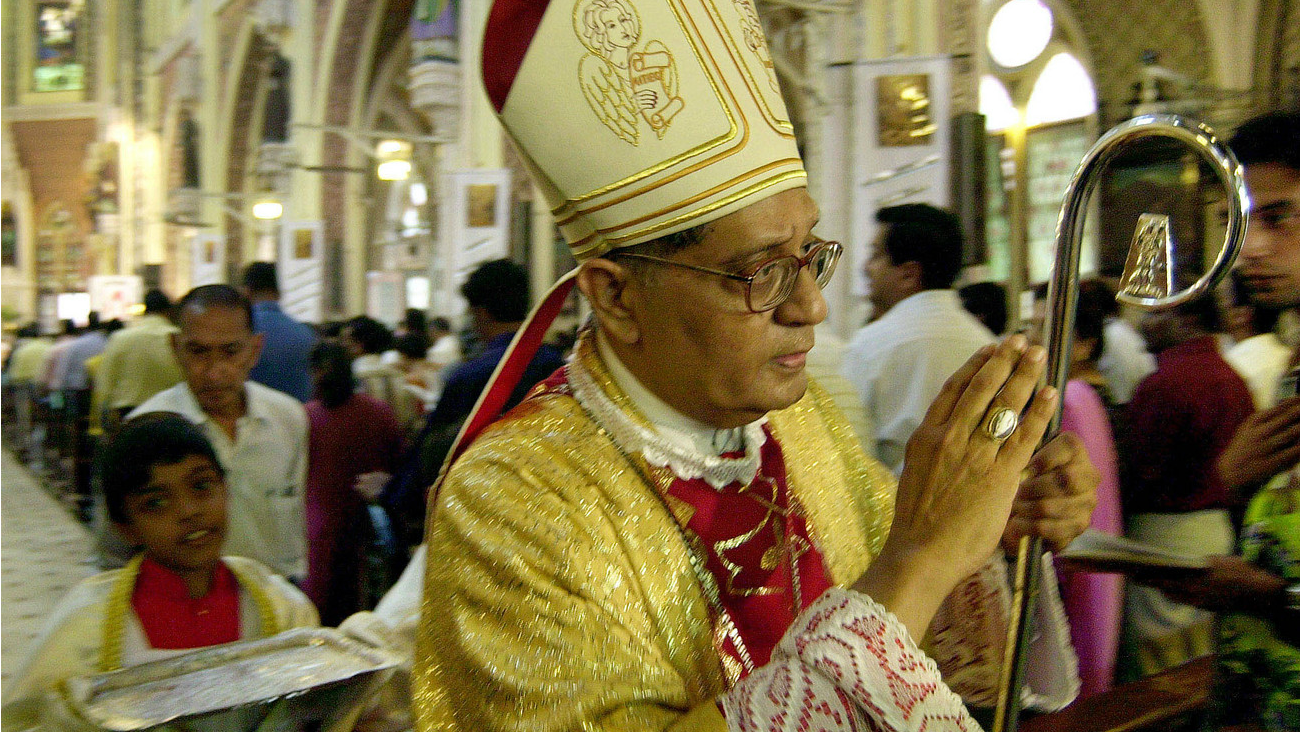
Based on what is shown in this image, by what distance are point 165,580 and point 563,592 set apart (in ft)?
4.09

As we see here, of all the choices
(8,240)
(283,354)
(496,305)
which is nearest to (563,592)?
(496,305)

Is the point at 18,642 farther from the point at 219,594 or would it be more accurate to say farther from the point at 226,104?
the point at 226,104

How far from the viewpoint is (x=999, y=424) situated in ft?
3.65

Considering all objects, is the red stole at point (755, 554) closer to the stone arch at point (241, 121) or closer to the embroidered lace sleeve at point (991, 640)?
the embroidered lace sleeve at point (991, 640)

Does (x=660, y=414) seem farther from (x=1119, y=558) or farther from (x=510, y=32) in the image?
(x=1119, y=558)

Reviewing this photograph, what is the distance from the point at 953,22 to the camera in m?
7.68

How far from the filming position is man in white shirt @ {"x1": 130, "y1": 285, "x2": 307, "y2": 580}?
3158 mm

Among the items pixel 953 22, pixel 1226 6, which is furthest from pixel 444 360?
pixel 1226 6

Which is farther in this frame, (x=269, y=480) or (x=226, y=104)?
(x=226, y=104)

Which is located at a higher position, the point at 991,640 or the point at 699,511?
the point at 699,511

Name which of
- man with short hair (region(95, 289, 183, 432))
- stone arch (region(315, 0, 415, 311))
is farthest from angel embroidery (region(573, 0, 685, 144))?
stone arch (region(315, 0, 415, 311))

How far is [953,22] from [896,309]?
496 cm

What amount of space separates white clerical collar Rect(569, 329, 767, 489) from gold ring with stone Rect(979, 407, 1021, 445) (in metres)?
0.42

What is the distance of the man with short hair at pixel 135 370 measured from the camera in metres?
5.45
